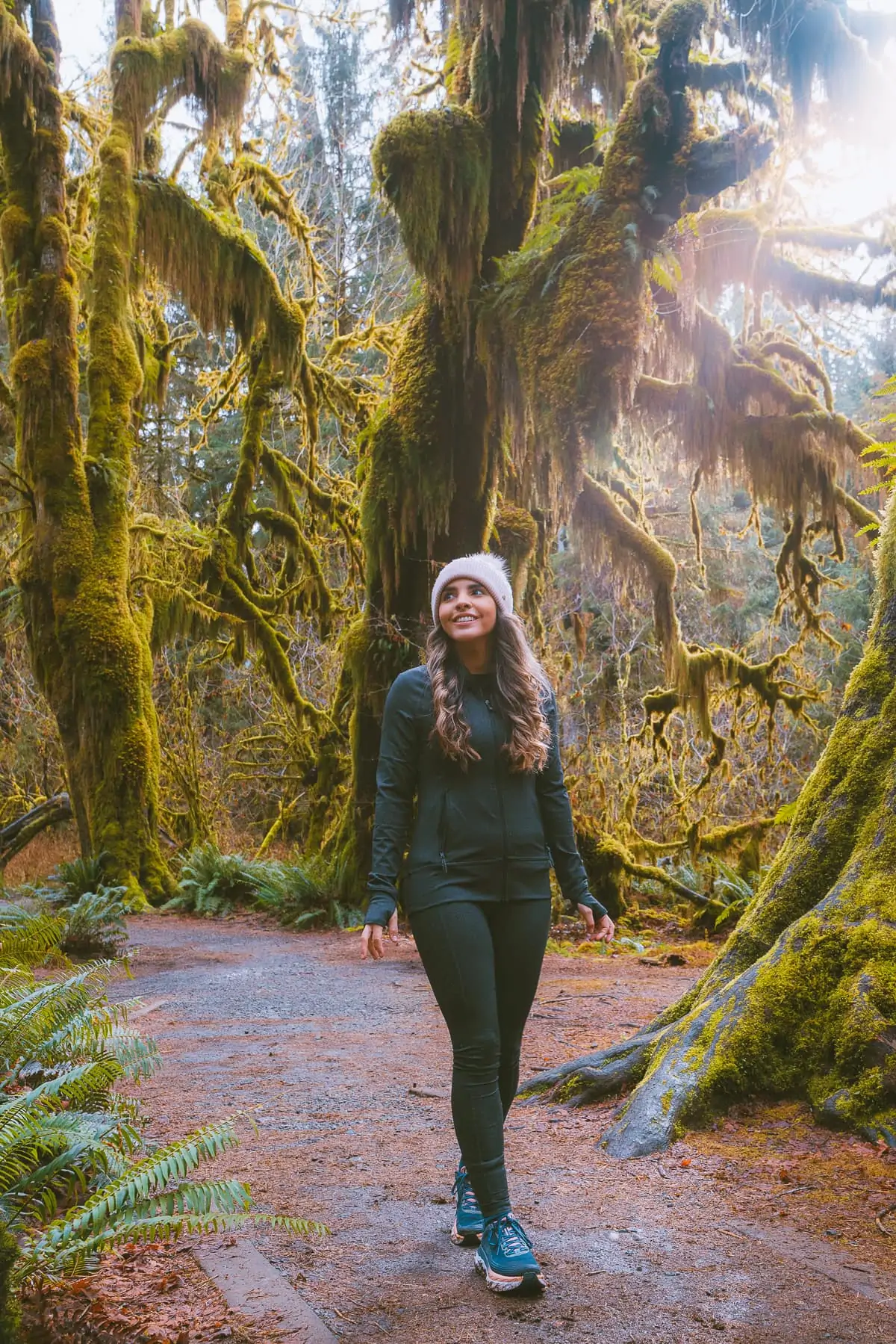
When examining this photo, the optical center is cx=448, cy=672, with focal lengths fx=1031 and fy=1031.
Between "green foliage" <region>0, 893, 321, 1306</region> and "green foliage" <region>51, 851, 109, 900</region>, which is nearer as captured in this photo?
"green foliage" <region>0, 893, 321, 1306</region>

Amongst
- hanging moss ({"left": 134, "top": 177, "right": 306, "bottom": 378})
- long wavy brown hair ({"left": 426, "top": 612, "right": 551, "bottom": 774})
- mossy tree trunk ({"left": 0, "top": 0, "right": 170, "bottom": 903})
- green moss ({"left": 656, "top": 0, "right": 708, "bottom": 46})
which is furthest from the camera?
hanging moss ({"left": 134, "top": 177, "right": 306, "bottom": 378})

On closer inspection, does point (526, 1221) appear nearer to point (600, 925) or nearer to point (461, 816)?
point (600, 925)

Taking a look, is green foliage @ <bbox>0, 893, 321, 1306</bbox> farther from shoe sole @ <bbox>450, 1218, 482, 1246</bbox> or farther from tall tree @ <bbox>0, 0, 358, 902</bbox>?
tall tree @ <bbox>0, 0, 358, 902</bbox>

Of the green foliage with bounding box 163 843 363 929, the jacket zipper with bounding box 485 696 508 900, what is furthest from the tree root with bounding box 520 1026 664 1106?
the green foliage with bounding box 163 843 363 929

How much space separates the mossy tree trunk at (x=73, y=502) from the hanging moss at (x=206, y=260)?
0.36 meters

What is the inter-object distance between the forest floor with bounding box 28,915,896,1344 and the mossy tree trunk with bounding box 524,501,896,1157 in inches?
4.7

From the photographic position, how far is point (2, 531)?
16.1 metres

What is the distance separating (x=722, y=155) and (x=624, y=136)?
82 cm

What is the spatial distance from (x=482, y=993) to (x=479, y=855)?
38 centimetres

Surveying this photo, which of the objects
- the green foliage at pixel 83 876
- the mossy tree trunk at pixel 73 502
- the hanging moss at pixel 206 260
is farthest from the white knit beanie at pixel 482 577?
the hanging moss at pixel 206 260

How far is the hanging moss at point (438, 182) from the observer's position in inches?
364

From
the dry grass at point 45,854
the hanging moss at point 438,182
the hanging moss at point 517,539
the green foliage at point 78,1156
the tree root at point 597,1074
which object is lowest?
the dry grass at point 45,854

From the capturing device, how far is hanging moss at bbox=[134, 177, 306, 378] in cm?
1255

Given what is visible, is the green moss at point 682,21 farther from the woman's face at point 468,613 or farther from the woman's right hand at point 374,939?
the woman's right hand at point 374,939
